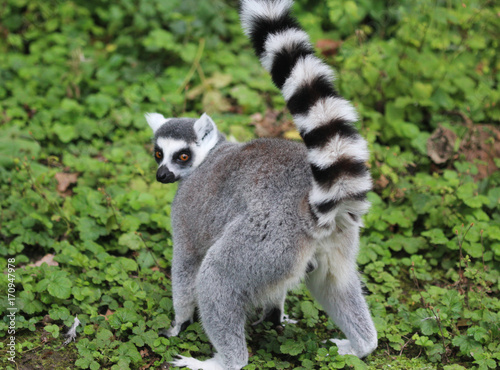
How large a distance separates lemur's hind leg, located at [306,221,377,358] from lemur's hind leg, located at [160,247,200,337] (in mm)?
817

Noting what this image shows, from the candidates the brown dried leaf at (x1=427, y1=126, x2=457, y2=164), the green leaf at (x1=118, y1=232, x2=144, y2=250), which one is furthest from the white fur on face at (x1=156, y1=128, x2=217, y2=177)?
the brown dried leaf at (x1=427, y1=126, x2=457, y2=164)

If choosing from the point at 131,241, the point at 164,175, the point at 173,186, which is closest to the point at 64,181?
the point at 173,186

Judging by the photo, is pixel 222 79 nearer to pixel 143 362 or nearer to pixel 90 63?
pixel 90 63

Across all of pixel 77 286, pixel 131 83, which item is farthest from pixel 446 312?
pixel 131 83

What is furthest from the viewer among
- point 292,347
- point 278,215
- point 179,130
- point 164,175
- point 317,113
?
point 179,130

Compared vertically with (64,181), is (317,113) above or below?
above

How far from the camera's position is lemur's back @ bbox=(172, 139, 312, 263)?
315cm

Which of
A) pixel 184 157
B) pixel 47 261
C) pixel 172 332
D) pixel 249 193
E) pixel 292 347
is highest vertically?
pixel 249 193

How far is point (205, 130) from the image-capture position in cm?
431

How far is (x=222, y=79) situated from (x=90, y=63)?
182 centimetres

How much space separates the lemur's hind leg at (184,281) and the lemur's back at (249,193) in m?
0.13

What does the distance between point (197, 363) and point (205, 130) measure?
5.77ft

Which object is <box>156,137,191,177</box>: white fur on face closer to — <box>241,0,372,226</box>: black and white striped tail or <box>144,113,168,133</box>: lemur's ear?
<box>144,113,168,133</box>: lemur's ear

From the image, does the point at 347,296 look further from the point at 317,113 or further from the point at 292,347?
the point at 317,113
